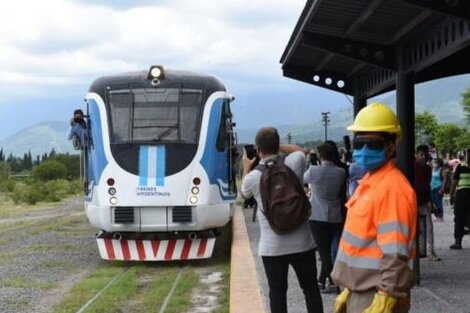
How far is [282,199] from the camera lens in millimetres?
5512

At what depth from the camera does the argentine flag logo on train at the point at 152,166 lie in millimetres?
12078

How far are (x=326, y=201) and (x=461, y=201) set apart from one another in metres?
5.43

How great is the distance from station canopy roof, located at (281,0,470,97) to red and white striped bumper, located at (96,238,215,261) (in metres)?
3.62

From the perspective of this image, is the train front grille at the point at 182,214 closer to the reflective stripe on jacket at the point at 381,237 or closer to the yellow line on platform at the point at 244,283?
the yellow line on platform at the point at 244,283

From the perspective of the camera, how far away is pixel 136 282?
11375 millimetres

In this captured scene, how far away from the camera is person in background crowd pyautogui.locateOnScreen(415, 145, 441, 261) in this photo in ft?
34.7

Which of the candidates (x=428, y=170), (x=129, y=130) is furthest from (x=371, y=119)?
(x=129, y=130)

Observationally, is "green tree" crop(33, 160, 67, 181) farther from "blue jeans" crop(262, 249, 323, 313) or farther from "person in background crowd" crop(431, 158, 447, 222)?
"blue jeans" crop(262, 249, 323, 313)

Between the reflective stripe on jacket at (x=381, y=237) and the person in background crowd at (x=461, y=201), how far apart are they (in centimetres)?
933

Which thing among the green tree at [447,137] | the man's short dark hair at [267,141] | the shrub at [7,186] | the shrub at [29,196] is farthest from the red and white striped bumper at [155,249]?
the green tree at [447,137]

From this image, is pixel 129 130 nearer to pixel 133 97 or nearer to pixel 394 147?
pixel 133 97

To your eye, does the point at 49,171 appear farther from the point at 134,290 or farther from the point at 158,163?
the point at 134,290

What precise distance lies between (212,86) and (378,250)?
946 cm

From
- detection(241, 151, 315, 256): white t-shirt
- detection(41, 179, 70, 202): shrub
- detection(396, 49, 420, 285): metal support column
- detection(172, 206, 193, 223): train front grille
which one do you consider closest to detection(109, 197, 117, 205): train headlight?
detection(172, 206, 193, 223): train front grille
